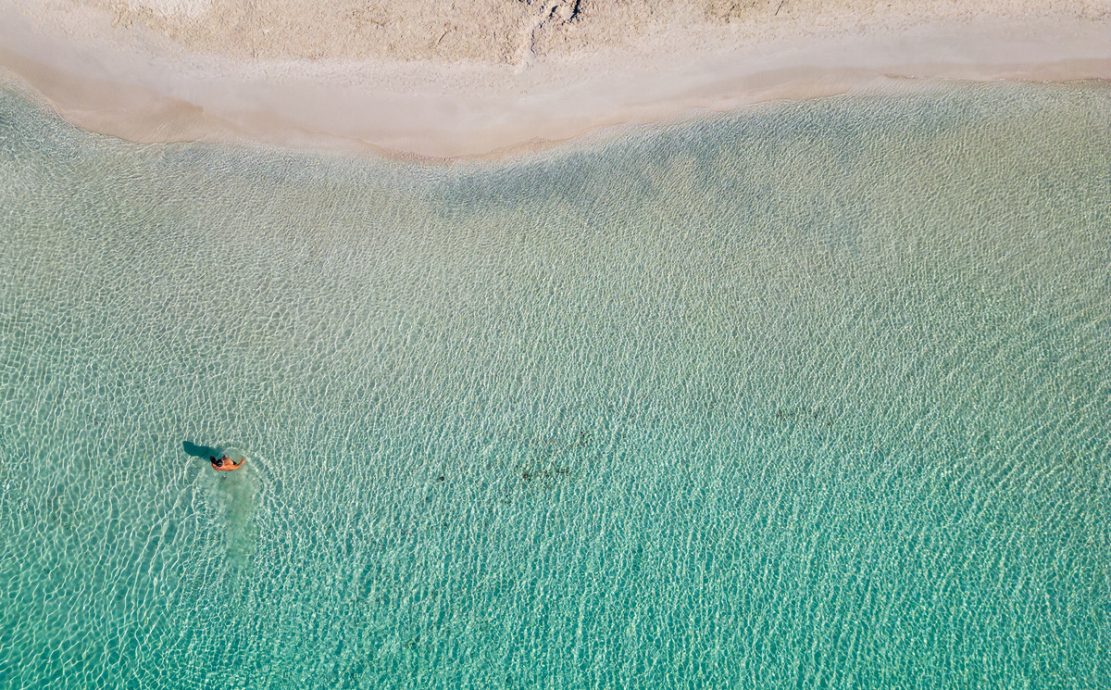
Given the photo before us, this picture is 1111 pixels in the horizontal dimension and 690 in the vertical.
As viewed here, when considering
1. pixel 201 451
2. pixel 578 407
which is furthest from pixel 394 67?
pixel 201 451

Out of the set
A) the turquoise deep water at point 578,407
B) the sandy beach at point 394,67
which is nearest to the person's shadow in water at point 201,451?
the turquoise deep water at point 578,407

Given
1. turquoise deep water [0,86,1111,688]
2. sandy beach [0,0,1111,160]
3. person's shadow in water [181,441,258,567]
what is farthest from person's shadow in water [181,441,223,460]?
sandy beach [0,0,1111,160]

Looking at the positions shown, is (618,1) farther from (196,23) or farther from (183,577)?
(183,577)

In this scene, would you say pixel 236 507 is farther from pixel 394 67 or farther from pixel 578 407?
pixel 394 67

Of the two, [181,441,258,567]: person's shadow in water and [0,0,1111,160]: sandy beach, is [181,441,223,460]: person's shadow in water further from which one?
Answer: [0,0,1111,160]: sandy beach

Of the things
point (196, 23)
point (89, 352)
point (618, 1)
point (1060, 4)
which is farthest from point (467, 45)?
point (1060, 4)

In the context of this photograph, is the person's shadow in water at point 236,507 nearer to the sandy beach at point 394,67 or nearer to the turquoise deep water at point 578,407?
the turquoise deep water at point 578,407
